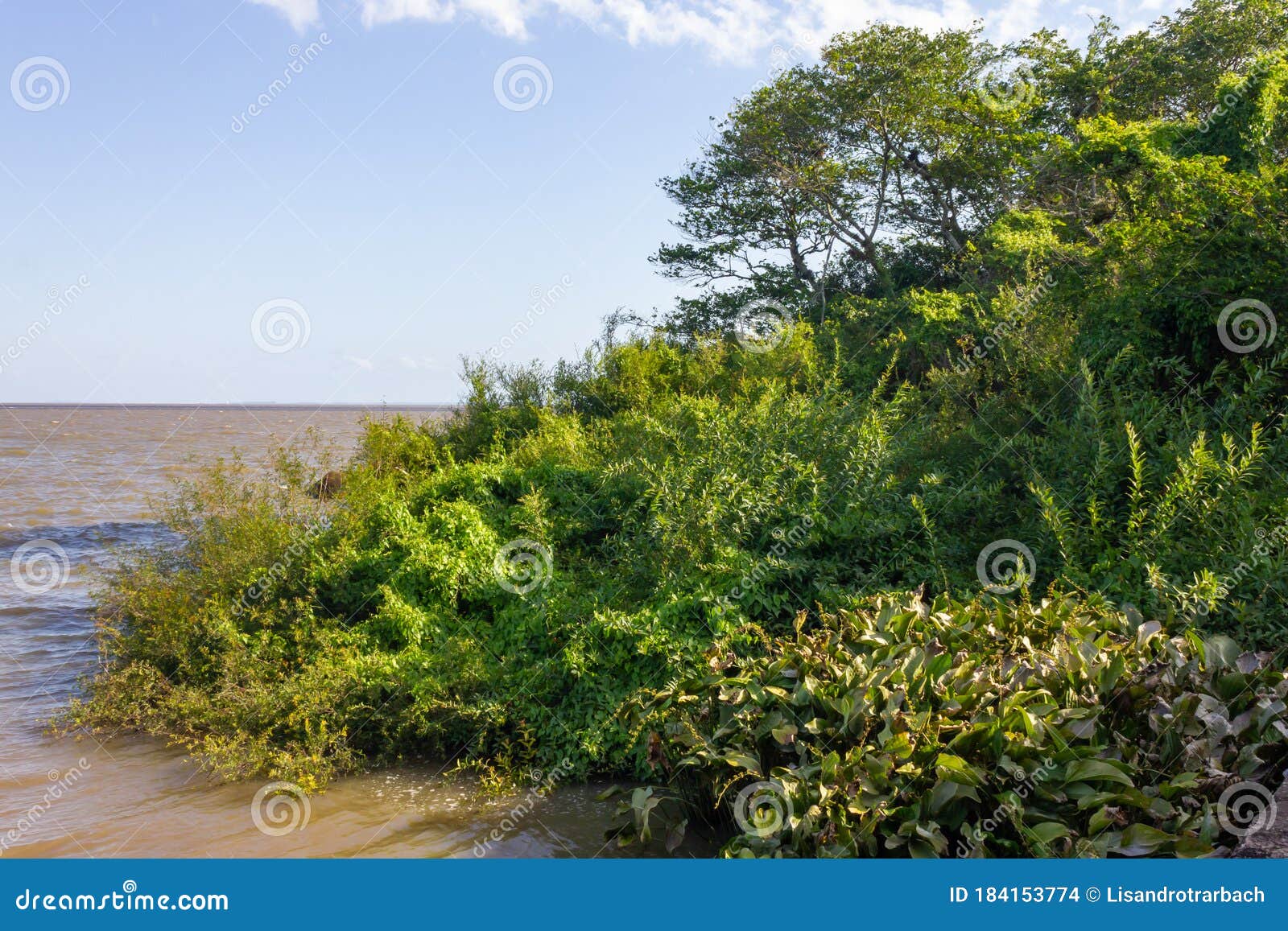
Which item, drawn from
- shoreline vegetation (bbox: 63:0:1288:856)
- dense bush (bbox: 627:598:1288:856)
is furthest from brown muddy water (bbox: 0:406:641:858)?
dense bush (bbox: 627:598:1288:856)

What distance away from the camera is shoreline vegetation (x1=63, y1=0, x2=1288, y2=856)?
4.06m

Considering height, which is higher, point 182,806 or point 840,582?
point 840,582

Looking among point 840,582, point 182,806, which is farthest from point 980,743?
point 182,806

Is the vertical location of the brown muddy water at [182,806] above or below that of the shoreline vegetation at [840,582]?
below

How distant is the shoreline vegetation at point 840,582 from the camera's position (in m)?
4.06

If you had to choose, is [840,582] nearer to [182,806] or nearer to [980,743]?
[980,743]

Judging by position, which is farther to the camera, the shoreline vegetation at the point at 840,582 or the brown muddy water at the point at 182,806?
the brown muddy water at the point at 182,806

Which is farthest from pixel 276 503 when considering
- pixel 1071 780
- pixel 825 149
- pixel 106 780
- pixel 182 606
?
pixel 825 149

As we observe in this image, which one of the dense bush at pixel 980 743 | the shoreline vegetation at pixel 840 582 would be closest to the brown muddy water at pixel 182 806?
the shoreline vegetation at pixel 840 582

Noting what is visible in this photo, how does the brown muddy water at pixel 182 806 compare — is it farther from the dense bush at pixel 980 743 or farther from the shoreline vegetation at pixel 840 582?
the dense bush at pixel 980 743

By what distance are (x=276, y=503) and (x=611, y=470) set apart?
3.71 meters

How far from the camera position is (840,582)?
7.06 metres

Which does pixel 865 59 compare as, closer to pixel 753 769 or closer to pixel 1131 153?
pixel 1131 153

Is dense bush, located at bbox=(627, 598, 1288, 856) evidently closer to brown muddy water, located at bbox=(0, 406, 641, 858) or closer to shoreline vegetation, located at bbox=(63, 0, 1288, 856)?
shoreline vegetation, located at bbox=(63, 0, 1288, 856)
